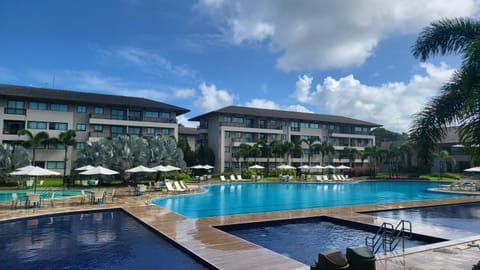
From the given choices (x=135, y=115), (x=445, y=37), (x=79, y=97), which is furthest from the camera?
(x=135, y=115)

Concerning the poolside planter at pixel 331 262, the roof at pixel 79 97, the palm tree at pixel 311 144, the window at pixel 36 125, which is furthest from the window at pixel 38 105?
the poolside planter at pixel 331 262

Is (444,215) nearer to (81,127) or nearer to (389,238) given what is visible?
(389,238)

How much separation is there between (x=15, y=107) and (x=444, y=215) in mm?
40744

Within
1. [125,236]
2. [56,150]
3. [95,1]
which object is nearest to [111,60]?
[95,1]

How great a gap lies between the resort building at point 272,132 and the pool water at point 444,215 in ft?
103

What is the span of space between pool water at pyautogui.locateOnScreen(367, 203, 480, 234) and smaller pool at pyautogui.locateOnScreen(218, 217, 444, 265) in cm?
331

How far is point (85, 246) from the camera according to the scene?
9.47 m

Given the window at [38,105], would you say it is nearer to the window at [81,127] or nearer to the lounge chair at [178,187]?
the window at [81,127]

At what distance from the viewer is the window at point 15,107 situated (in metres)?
34.8

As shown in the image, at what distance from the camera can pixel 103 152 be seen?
94.4ft

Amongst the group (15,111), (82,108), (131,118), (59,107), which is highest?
(82,108)

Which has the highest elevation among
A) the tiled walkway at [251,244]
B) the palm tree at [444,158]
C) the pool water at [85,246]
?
the palm tree at [444,158]

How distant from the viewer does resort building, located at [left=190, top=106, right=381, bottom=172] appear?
47656 millimetres

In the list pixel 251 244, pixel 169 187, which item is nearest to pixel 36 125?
pixel 169 187
